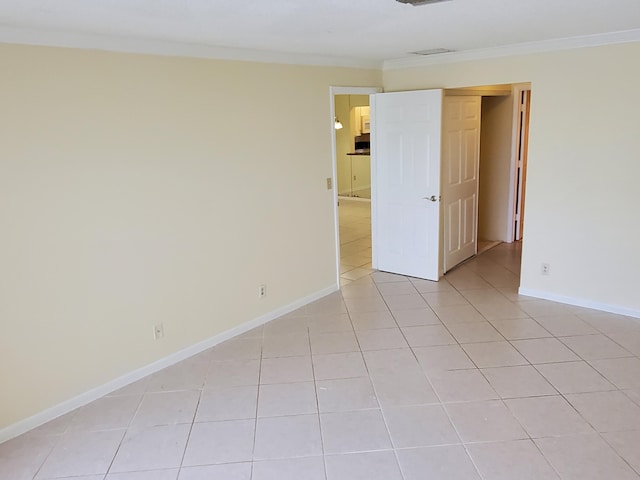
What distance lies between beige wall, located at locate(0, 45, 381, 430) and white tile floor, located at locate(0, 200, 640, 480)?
33cm

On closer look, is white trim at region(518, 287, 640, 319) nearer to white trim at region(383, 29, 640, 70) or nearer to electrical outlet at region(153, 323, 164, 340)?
white trim at region(383, 29, 640, 70)

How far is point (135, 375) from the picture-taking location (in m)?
3.49

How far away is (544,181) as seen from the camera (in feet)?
14.7

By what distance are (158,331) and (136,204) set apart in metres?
0.92

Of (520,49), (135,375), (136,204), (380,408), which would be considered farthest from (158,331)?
(520,49)

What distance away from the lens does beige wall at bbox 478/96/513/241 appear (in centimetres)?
629

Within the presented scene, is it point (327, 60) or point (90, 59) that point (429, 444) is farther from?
point (327, 60)

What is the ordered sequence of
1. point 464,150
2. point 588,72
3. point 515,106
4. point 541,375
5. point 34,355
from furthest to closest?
point 515,106
point 464,150
point 588,72
point 541,375
point 34,355

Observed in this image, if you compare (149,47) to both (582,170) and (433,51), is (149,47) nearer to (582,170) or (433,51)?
(433,51)

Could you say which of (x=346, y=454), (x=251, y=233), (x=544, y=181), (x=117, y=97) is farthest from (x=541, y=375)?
(x=117, y=97)

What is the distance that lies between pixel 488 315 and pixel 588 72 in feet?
6.97

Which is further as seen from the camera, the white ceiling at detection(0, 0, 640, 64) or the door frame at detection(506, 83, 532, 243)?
the door frame at detection(506, 83, 532, 243)

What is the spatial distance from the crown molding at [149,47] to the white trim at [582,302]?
279 centimetres

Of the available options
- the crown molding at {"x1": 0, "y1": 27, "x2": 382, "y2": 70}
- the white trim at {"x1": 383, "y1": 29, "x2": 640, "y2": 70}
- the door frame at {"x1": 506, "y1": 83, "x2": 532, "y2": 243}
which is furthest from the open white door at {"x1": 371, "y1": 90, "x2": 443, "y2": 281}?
the door frame at {"x1": 506, "y1": 83, "x2": 532, "y2": 243}
